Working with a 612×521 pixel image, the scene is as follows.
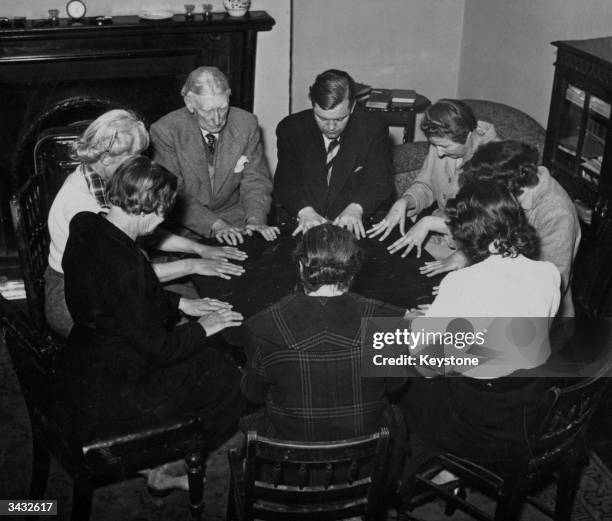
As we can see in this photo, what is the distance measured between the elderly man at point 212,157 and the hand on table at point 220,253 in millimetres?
383

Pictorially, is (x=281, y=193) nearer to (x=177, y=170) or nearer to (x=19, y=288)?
(x=177, y=170)

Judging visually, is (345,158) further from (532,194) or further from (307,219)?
(532,194)

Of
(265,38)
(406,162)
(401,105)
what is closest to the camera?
(406,162)

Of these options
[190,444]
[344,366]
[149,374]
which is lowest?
[190,444]

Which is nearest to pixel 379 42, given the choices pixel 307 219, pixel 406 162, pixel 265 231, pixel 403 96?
pixel 403 96

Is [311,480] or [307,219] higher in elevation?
[307,219]

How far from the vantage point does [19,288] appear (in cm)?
459

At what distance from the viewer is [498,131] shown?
14.5ft

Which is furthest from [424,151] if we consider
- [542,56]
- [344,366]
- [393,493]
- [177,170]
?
[344,366]

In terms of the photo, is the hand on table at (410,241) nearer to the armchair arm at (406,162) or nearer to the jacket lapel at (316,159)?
the jacket lapel at (316,159)

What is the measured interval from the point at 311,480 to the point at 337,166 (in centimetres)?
180

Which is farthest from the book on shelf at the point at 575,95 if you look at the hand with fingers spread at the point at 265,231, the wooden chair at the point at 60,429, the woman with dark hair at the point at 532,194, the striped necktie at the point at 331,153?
the wooden chair at the point at 60,429

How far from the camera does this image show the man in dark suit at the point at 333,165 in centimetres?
371

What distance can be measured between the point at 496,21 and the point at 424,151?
1254mm
